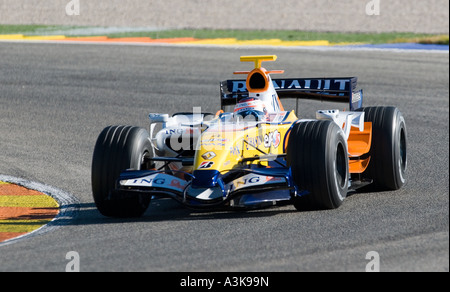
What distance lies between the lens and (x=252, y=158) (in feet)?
29.1

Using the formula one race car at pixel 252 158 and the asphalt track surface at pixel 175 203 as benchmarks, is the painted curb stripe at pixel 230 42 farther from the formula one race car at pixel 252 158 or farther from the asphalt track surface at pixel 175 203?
the formula one race car at pixel 252 158

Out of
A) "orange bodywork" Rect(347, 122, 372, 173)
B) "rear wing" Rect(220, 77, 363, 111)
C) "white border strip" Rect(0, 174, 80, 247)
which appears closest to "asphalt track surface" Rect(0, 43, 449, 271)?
"white border strip" Rect(0, 174, 80, 247)

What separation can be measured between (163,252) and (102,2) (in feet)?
80.4

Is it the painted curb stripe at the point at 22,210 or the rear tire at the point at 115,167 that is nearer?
the painted curb stripe at the point at 22,210

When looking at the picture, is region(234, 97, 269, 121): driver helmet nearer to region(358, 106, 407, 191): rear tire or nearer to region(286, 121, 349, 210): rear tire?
region(286, 121, 349, 210): rear tire

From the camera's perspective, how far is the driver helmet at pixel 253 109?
31.1 feet

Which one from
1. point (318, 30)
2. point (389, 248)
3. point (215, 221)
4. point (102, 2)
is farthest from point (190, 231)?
point (102, 2)

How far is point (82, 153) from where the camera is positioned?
42.3 ft

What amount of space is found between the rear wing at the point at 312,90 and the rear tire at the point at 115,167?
242cm

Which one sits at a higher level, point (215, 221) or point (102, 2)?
point (102, 2)

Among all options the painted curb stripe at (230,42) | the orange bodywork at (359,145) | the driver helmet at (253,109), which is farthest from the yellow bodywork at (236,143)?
the painted curb stripe at (230,42)

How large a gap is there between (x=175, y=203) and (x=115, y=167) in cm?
121

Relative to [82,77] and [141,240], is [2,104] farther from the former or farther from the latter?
[141,240]

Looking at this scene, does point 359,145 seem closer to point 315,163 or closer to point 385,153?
point 385,153
